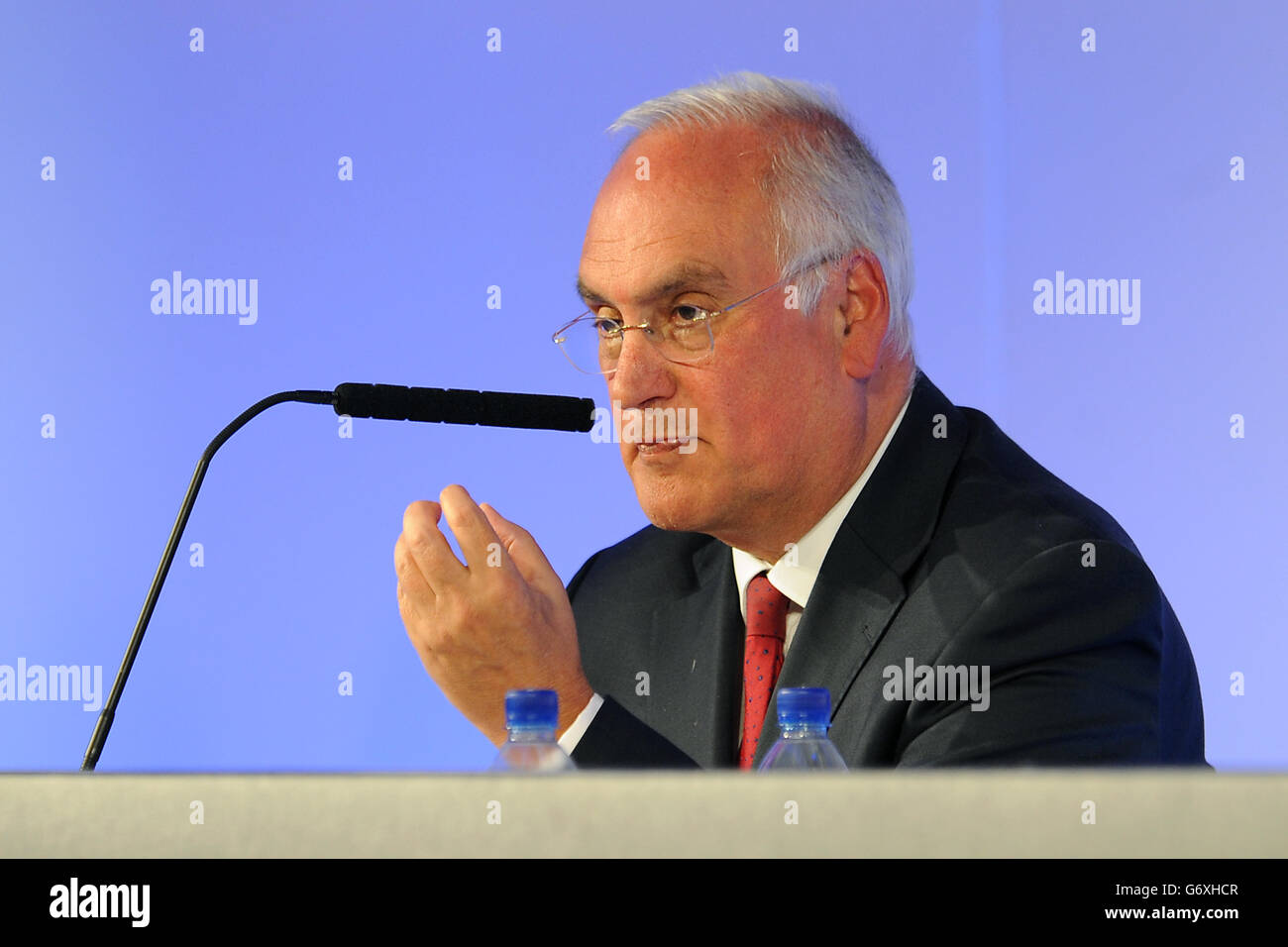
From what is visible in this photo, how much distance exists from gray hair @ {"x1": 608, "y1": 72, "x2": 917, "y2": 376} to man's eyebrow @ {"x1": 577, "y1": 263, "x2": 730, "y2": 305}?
0.08 m

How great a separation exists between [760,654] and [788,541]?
15cm

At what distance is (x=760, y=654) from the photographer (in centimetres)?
148

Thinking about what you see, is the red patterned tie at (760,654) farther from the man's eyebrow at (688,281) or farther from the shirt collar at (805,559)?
the man's eyebrow at (688,281)

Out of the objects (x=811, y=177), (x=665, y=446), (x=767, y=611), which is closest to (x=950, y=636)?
(x=767, y=611)

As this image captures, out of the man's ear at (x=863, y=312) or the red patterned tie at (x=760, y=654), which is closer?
the red patterned tie at (x=760, y=654)

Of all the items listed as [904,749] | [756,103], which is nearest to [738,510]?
[904,749]

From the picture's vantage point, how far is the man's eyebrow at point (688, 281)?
5.08ft

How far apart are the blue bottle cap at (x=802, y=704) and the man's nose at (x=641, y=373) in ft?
1.83

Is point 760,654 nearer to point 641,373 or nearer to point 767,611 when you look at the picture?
point 767,611

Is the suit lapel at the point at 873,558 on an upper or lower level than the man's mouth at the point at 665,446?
lower

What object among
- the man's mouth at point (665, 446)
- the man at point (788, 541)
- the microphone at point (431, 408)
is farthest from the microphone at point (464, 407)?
the man's mouth at point (665, 446)

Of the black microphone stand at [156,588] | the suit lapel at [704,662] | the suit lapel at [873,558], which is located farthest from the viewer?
the suit lapel at [704,662]
